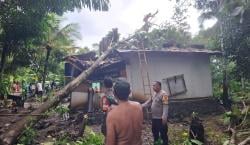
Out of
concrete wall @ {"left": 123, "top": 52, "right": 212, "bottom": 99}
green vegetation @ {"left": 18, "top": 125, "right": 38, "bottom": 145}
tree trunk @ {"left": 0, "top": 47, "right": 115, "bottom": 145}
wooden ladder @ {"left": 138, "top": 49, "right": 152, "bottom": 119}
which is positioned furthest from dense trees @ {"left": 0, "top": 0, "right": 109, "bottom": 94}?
green vegetation @ {"left": 18, "top": 125, "right": 38, "bottom": 145}

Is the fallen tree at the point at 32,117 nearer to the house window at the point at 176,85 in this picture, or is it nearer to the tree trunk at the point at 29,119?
the tree trunk at the point at 29,119

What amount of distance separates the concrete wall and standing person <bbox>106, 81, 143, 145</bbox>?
958cm

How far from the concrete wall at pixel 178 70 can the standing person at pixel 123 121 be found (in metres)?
9.58

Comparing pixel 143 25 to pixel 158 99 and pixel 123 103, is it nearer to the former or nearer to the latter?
pixel 158 99

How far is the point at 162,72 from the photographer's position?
14.4 m

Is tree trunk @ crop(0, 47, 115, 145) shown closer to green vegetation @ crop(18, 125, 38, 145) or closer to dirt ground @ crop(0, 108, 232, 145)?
green vegetation @ crop(18, 125, 38, 145)

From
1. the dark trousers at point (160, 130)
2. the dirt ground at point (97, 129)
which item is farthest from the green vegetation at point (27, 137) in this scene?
the dark trousers at point (160, 130)

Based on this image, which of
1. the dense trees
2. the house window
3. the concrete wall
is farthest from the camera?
the house window

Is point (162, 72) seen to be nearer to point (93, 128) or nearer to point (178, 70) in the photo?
point (178, 70)

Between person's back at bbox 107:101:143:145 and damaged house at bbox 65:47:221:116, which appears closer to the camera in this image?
person's back at bbox 107:101:143:145

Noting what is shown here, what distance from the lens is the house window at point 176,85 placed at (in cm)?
1452

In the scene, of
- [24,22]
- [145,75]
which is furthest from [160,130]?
[24,22]

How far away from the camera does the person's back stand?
139 inches

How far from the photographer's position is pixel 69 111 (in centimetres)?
1415
